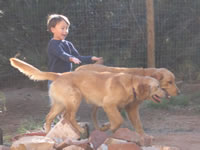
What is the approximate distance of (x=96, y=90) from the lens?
4.90 metres

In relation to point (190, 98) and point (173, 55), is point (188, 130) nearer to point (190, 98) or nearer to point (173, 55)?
point (190, 98)

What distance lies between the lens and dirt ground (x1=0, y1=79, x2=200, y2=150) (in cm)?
507

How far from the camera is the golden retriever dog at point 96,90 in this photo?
15.5 feet

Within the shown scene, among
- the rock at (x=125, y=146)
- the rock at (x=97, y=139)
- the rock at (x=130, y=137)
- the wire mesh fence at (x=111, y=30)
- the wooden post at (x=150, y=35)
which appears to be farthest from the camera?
the wire mesh fence at (x=111, y=30)

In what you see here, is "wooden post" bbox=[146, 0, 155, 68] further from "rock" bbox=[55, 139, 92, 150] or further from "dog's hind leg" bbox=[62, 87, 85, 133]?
"rock" bbox=[55, 139, 92, 150]

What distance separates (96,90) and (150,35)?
3.27m

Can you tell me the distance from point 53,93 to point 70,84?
10.0 inches

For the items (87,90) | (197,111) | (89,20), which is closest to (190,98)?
(197,111)

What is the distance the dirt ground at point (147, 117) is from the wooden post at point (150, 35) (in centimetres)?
111

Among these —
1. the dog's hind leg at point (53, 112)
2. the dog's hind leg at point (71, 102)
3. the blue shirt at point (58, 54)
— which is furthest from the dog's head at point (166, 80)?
the dog's hind leg at point (53, 112)

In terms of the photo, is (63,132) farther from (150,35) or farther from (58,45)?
(150,35)

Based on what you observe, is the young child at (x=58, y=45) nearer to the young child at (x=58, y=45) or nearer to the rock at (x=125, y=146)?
the young child at (x=58, y=45)

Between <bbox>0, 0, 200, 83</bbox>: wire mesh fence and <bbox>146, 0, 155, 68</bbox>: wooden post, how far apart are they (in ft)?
1.43

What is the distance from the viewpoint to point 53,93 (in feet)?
15.6
